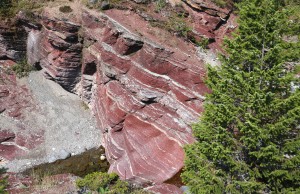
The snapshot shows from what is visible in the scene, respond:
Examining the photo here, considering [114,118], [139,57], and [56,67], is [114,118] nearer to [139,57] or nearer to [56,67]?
[139,57]

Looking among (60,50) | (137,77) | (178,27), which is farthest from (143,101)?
(60,50)

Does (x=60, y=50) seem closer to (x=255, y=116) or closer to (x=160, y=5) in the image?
(x=160, y=5)

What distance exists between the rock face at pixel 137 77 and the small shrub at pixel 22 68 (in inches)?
126

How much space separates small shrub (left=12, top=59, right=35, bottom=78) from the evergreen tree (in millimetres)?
22341

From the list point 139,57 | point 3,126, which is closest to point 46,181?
point 3,126

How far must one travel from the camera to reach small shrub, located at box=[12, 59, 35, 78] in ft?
99.3

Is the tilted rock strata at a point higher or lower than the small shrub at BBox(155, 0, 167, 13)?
lower

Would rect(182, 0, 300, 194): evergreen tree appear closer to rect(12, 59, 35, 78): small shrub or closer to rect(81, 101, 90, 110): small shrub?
rect(81, 101, 90, 110): small shrub

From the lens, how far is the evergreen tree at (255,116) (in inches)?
488

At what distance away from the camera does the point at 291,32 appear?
43.7ft

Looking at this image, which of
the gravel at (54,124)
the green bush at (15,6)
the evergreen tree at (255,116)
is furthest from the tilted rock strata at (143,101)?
the evergreen tree at (255,116)

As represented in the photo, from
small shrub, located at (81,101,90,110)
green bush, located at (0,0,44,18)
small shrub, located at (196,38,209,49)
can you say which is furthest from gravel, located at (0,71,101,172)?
small shrub, located at (196,38,209,49)

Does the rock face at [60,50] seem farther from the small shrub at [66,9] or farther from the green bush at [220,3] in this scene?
the green bush at [220,3]

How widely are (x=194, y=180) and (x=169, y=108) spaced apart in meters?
9.24
